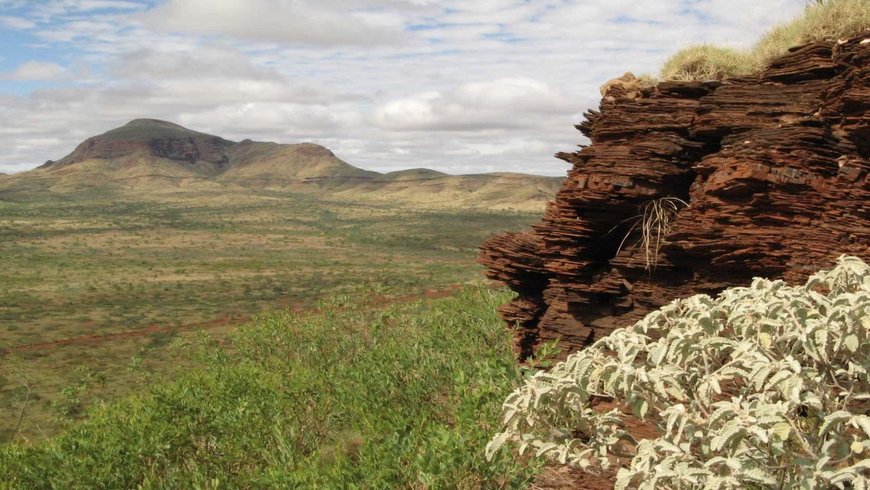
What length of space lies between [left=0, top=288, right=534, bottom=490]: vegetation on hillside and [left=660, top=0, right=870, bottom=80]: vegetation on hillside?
8.04 metres

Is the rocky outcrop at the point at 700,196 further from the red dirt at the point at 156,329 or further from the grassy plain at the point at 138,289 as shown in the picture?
the red dirt at the point at 156,329

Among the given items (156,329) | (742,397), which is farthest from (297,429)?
(156,329)

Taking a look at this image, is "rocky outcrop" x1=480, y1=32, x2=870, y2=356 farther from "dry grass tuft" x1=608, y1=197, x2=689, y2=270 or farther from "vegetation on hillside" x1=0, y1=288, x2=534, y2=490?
"vegetation on hillside" x1=0, y1=288, x2=534, y2=490

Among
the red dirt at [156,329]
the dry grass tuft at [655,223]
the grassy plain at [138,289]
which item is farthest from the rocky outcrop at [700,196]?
the red dirt at [156,329]

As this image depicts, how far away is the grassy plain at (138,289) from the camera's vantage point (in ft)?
206

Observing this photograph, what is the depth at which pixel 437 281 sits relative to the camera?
373 feet

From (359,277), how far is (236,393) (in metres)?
93.3

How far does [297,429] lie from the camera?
87.7 feet

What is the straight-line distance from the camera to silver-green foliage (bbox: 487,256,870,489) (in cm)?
650

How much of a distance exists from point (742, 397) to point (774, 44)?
10.9 meters

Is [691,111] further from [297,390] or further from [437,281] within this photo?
[437,281]

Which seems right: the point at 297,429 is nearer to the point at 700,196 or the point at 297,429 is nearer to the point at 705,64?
the point at 700,196

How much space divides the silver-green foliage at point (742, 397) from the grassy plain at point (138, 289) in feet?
116

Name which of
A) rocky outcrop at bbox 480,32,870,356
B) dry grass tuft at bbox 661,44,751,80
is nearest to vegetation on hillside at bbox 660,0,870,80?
dry grass tuft at bbox 661,44,751,80
